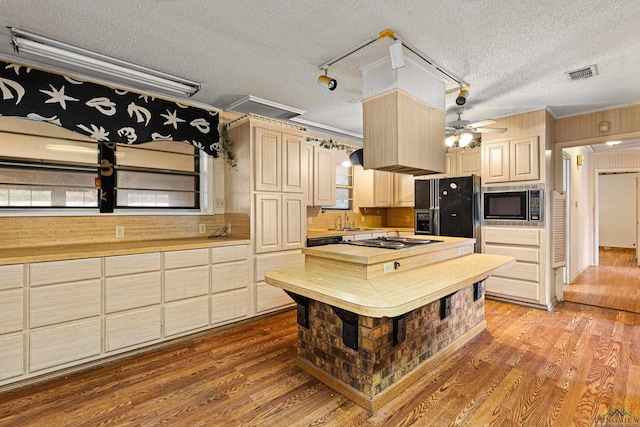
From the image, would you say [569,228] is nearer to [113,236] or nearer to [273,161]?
[273,161]

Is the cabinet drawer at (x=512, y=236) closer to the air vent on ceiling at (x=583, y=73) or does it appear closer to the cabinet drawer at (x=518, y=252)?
the cabinet drawer at (x=518, y=252)

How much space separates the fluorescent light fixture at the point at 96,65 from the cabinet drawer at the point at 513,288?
446 centimetres

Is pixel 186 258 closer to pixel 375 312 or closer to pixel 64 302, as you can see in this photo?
pixel 64 302

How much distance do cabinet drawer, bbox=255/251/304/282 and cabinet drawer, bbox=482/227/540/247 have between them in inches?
103

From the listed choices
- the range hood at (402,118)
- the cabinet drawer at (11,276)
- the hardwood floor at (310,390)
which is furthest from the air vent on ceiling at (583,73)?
the cabinet drawer at (11,276)

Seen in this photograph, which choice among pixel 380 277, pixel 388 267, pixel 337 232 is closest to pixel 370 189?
pixel 337 232

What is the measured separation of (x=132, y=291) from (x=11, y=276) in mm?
790

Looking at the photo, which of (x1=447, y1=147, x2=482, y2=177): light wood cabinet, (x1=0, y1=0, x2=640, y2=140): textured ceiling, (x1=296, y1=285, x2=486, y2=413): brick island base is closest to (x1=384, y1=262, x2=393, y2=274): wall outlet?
(x1=296, y1=285, x2=486, y2=413): brick island base

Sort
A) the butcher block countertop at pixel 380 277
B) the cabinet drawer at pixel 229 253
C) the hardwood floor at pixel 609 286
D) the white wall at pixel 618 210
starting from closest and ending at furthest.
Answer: the butcher block countertop at pixel 380 277, the cabinet drawer at pixel 229 253, the hardwood floor at pixel 609 286, the white wall at pixel 618 210

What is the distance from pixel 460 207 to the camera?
182 inches

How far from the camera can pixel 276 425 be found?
1.95m

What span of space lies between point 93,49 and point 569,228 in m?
6.73

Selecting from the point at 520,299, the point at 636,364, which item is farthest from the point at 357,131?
the point at 636,364

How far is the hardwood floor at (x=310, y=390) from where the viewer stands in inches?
79.2
